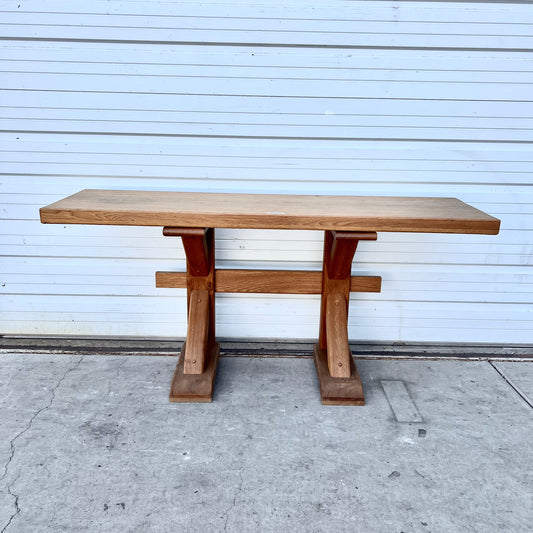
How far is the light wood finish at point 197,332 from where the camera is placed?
2.29m

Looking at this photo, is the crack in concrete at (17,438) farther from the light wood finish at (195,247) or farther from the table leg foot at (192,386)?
the light wood finish at (195,247)

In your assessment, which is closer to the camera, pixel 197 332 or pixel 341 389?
pixel 341 389

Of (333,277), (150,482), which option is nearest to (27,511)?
(150,482)

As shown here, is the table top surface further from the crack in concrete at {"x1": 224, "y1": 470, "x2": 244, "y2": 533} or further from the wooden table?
the crack in concrete at {"x1": 224, "y1": 470, "x2": 244, "y2": 533}

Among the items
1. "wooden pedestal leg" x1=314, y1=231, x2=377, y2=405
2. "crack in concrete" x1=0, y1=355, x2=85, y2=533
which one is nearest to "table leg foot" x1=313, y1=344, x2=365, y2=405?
"wooden pedestal leg" x1=314, y1=231, x2=377, y2=405

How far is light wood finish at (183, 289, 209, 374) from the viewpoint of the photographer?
7.50ft

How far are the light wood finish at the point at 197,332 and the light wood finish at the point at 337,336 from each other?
1.94ft

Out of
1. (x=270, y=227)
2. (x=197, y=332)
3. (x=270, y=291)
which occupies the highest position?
(x=270, y=227)

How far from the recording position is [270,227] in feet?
6.39

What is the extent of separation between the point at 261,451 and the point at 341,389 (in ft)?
1.73

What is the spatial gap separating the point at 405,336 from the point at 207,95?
169cm

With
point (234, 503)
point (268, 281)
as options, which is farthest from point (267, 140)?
point (234, 503)

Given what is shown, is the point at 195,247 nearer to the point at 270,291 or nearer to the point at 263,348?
the point at 270,291

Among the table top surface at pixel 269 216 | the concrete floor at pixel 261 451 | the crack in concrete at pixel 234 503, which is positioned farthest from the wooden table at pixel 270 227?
the crack in concrete at pixel 234 503
